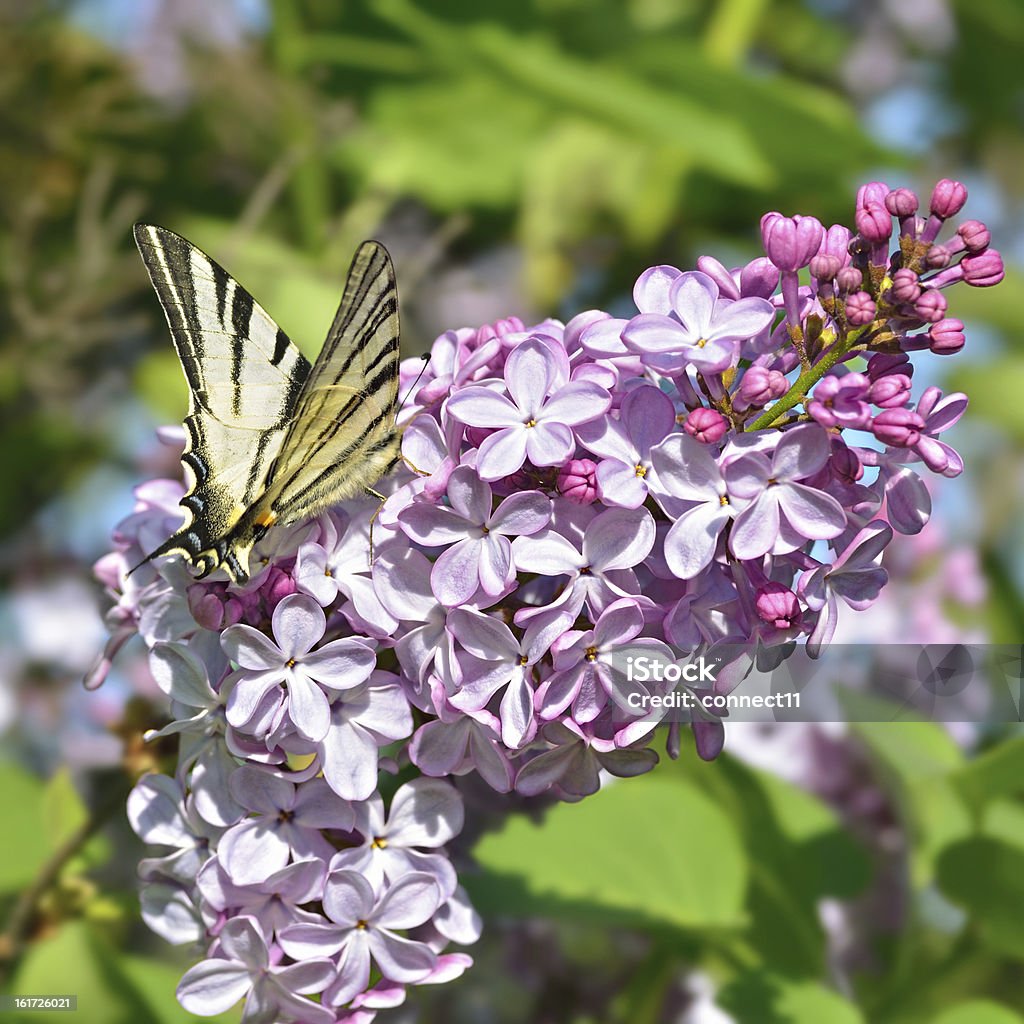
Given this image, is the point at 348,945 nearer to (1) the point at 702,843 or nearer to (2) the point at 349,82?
(1) the point at 702,843

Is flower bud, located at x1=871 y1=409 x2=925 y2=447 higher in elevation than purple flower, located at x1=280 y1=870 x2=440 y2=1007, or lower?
higher

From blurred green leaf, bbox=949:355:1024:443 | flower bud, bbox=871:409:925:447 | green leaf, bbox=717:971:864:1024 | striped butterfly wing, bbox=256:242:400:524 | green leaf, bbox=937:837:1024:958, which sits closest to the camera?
flower bud, bbox=871:409:925:447

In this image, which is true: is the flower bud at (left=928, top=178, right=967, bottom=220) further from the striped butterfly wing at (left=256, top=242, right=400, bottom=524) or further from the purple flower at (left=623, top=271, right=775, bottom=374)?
the striped butterfly wing at (left=256, top=242, right=400, bottom=524)

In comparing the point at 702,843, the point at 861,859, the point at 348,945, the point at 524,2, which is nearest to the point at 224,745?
the point at 348,945

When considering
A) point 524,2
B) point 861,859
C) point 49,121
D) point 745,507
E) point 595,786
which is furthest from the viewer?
point 524,2

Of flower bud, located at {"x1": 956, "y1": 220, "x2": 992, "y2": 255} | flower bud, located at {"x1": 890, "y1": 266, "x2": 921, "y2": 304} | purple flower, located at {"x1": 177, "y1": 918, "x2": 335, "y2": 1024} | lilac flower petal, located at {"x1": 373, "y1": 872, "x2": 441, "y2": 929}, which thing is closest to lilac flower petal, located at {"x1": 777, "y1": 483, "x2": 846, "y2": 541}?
flower bud, located at {"x1": 890, "y1": 266, "x2": 921, "y2": 304}

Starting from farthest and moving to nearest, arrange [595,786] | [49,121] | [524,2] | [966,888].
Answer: [524,2], [49,121], [966,888], [595,786]

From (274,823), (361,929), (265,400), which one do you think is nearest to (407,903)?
(361,929)

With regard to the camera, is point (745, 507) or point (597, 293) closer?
point (745, 507)

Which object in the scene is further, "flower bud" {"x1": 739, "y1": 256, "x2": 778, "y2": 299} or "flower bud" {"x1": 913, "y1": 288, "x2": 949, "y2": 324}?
"flower bud" {"x1": 739, "y1": 256, "x2": 778, "y2": 299}
